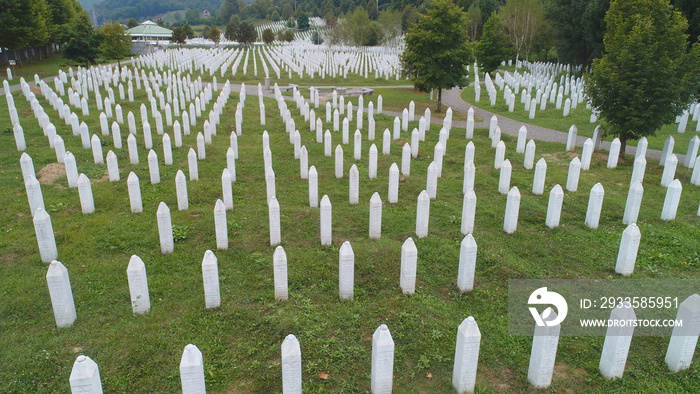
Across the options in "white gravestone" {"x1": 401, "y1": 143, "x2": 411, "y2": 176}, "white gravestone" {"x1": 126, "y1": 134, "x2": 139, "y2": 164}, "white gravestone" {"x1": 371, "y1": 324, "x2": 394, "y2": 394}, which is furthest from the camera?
"white gravestone" {"x1": 126, "y1": 134, "x2": 139, "y2": 164}

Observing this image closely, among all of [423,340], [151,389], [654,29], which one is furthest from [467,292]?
[654,29]

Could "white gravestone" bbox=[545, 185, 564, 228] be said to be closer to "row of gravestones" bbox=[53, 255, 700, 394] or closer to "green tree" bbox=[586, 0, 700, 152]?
"row of gravestones" bbox=[53, 255, 700, 394]

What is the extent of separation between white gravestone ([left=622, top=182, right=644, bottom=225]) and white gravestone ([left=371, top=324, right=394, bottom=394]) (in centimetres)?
644

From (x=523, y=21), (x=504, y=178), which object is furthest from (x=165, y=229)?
(x=523, y=21)

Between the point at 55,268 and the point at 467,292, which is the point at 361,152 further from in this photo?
the point at 55,268

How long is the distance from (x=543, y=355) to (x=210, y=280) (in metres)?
3.72

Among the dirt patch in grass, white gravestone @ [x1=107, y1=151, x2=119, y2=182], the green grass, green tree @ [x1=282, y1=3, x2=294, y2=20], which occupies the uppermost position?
green tree @ [x1=282, y1=3, x2=294, y2=20]

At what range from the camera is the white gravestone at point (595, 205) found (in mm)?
8680

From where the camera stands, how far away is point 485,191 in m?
11.1

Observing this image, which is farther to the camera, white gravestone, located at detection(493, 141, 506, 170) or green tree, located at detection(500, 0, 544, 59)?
green tree, located at detection(500, 0, 544, 59)

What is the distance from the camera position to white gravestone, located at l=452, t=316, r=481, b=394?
454cm

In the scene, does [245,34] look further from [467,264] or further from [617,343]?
[617,343]

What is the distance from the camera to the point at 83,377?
3.95 m

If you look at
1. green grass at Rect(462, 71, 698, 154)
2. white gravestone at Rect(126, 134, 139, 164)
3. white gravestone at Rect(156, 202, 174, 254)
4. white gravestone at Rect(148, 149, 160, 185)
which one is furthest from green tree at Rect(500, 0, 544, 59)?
white gravestone at Rect(156, 202, 174, 254)
